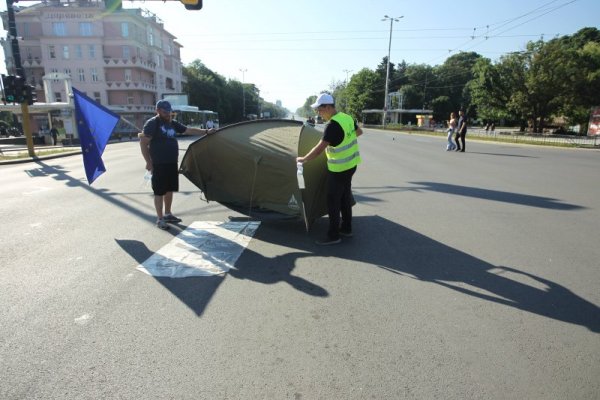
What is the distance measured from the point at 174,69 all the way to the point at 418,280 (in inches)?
2825

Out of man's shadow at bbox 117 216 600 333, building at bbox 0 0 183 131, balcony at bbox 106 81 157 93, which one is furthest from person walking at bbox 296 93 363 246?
balcony at bbox 106 81 157 93

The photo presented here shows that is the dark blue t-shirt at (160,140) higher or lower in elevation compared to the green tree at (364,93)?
lower

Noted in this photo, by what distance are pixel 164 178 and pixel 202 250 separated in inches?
58.1

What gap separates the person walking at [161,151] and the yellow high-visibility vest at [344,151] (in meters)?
2.32

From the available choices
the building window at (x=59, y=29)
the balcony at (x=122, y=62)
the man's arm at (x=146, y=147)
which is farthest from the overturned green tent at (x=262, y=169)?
the building window at (x=59, y=29)

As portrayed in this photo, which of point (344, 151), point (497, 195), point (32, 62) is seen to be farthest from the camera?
point (32, 62)

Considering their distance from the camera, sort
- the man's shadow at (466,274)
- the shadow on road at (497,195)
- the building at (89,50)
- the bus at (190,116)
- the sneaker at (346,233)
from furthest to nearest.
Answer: the building at (89,50)
the bus at (190,116)
the shadow on road at (497,195)
the sneaker at (346,233)
the man's shadow at (466,274)

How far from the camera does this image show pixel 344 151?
16.1ft

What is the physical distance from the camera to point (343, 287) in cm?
375

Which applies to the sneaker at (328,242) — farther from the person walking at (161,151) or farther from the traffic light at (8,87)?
the traffic light at (8,87)

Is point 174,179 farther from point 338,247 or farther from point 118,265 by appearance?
point 338,247

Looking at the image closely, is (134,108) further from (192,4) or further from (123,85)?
(192,4)

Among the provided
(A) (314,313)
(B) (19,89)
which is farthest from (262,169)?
(B) (19,89)

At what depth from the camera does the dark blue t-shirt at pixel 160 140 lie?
536 centimetres
